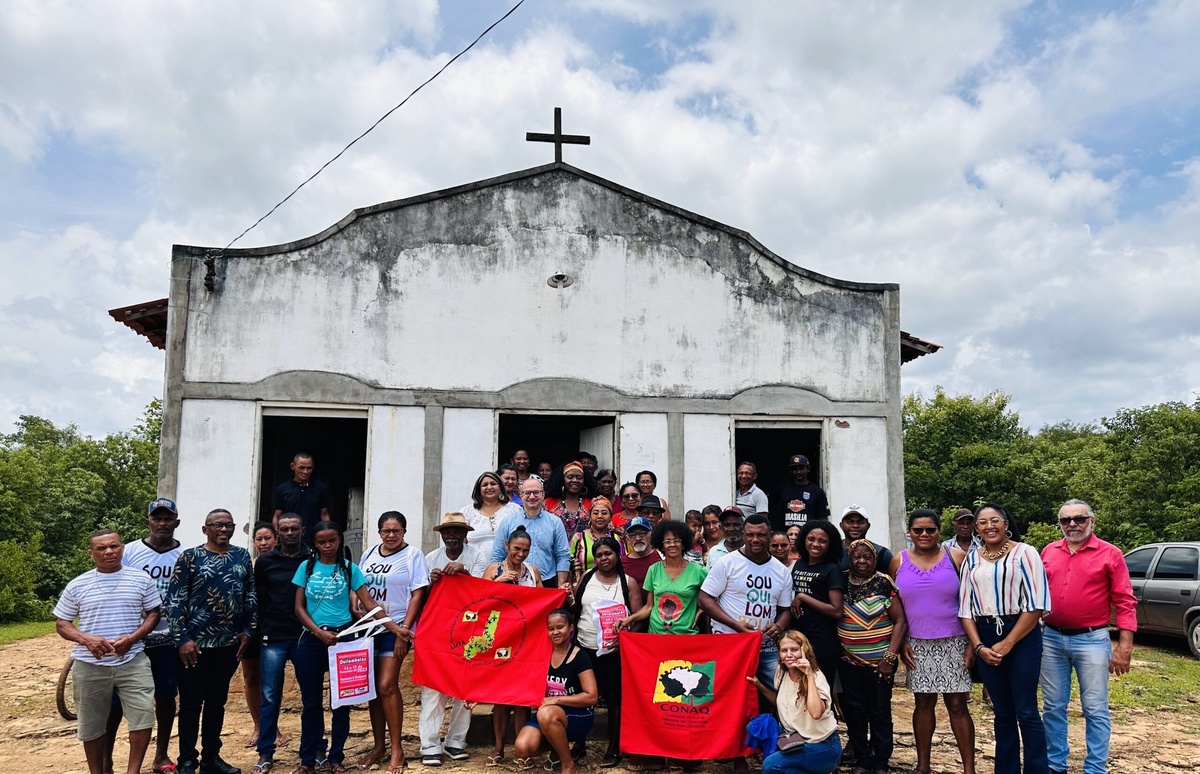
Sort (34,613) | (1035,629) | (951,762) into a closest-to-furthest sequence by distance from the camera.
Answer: (1035,629) → (951,762) → (34,613)

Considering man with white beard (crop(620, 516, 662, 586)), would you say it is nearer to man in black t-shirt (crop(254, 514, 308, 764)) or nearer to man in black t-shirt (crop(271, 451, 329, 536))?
man in black t-shirt (crop(254, 514, 308, 764))

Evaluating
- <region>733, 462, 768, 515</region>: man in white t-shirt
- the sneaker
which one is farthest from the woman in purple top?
the sneaker

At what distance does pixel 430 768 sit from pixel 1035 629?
13.0 ft

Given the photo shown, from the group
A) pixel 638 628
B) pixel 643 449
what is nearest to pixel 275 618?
pixel 638 628

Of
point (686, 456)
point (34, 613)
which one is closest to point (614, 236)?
point (686, 456)

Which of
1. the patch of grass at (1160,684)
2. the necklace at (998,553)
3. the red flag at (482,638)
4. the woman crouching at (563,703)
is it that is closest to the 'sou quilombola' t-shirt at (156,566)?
the red flag at (482,638)

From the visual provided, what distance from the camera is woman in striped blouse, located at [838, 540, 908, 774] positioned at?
554cm

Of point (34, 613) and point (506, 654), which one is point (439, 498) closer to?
point (506, 654)

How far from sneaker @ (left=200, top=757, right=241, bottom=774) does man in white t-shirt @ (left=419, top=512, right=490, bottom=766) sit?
4.03 feet

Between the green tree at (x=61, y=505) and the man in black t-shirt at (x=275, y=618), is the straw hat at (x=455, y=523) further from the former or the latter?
the green tree at (x=61, y=505)

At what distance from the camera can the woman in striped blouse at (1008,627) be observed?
16.6 ft

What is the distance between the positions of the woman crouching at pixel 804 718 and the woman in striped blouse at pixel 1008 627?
3.20 feet

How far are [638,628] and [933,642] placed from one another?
75.3 inches

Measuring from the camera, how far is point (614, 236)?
10242 millimetres
